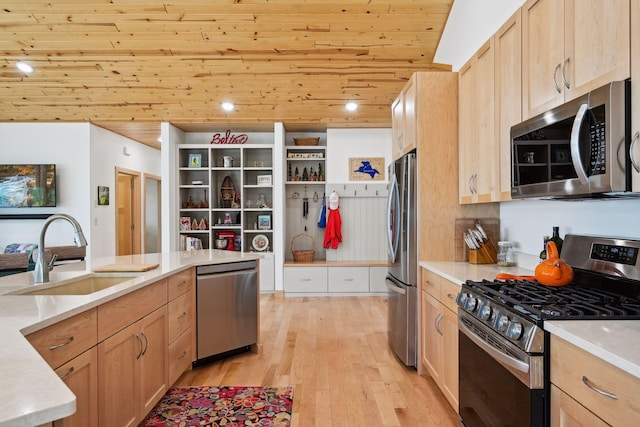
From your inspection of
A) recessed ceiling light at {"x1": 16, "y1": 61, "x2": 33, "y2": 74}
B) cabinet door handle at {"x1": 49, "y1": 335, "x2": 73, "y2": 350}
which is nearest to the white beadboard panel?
recessed ceiling light at {"x1": 16, "y1": 61, "x2": 33, "y2": 74}

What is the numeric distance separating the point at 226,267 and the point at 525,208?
2309 millimetres

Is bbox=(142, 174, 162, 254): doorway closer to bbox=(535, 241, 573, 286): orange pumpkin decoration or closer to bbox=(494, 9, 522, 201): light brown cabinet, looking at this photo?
bbox=(494, 9, 522, 201): light brown cabinet

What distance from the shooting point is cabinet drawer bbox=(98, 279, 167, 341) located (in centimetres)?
176

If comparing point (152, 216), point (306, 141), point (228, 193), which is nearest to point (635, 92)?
point (306, 141)

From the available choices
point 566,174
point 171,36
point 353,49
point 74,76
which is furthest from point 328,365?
point 74,76

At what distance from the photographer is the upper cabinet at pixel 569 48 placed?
4.61ft

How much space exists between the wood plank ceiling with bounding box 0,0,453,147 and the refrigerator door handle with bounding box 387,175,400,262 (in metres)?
1.86

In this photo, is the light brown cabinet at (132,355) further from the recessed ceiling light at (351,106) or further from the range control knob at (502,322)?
the recessed ceiling light at (351,106)

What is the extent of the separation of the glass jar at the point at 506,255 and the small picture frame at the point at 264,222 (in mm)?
3882

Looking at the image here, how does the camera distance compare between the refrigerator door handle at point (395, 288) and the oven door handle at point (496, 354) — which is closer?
the oven door handle at point (496, 354)

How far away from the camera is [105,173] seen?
607 centimetres

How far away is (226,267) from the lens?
3215mm

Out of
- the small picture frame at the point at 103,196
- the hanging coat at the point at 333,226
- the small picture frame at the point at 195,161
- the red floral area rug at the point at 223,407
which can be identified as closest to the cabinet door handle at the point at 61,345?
the red floral area rug at the point at 223,407

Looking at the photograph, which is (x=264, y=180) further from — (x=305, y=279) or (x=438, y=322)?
(x=438, y=322)
